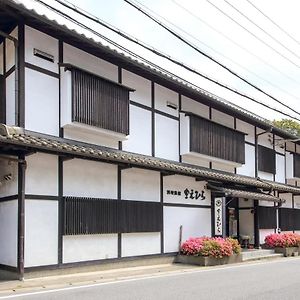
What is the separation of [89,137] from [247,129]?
12524mm

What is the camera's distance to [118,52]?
15953 millimetres

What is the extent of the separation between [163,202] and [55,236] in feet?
18.3

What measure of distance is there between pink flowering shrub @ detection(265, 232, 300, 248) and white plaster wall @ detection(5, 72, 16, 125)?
15372mm

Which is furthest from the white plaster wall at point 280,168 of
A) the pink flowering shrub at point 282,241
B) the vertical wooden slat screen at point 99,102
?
the vertical wooden slat screen at point 99,102

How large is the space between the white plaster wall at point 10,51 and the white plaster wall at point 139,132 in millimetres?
4679

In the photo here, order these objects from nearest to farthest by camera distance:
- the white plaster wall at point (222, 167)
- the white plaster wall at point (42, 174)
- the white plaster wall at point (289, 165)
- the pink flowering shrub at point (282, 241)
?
the white plaster wall at point (42, 174), the white plaster wall at point (222, 167), the pink flowering shrub at point (282, 241), the white plaster wall at point (289, 165)

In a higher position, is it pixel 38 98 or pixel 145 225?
pixel 38 98

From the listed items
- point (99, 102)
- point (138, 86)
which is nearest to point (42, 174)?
point (99, 102)

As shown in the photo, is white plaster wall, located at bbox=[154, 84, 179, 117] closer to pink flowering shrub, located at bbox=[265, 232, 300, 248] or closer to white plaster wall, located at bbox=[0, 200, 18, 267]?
white plaster wall, located at bbox=[0, 200, 18, 267]

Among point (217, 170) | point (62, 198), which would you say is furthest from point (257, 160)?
point (62, 198)

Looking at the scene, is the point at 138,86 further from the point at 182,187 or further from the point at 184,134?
the point at 182,187

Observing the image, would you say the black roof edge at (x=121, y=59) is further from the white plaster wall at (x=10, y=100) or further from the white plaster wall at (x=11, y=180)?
the white plaster wall at (x=11, y=180)

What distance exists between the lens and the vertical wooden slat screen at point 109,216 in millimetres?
14391

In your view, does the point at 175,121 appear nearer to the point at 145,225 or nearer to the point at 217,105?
the point at 217,105
